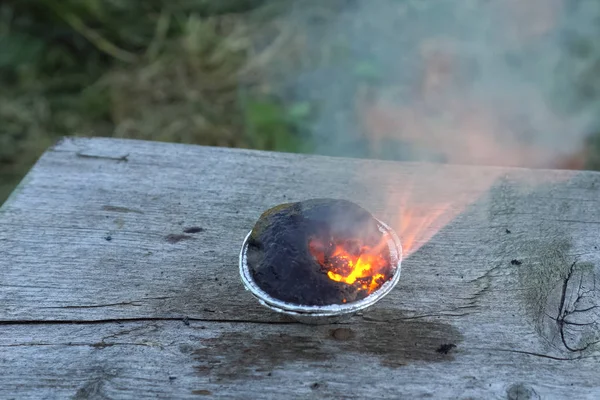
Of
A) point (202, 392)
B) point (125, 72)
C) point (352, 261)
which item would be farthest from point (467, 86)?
point (202, 392)

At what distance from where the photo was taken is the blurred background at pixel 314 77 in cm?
346

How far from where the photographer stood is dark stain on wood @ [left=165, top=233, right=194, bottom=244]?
6.16 feet

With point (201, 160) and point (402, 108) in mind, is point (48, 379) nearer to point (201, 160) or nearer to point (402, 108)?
point (201, 160)

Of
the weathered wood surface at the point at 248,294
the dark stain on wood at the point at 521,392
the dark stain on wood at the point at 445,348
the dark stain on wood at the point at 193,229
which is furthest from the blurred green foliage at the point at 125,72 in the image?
the dark stain on wood at the point at 521,392

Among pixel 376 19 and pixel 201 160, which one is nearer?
pixel 201 160

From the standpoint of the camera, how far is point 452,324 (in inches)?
62.8

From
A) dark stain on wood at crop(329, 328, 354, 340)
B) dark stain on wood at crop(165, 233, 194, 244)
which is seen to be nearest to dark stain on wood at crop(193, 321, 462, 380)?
dark stain on wood at crop(329, 328, 354, 340)

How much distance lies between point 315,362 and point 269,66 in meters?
3.35

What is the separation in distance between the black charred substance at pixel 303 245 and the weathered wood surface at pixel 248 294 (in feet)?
0.43

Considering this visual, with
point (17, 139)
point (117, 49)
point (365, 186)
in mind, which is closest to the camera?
point (365, 186)

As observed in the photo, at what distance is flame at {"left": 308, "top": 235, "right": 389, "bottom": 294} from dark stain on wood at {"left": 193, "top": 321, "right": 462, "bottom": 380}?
0.14m

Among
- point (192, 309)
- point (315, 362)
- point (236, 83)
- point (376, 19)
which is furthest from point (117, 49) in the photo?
point (315, 362)

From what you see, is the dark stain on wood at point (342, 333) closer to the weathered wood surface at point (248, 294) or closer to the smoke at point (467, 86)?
the weathered wood surface at point (248, 294)

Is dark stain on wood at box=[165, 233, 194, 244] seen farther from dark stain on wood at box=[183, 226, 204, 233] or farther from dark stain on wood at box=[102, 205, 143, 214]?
dark stain on wood at box=[102, 205, 143, 214]
